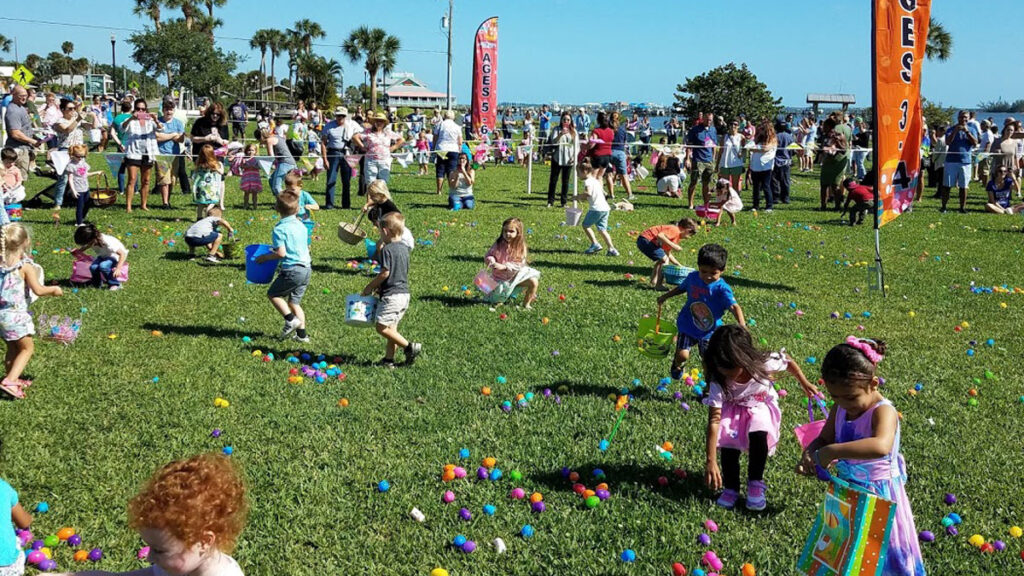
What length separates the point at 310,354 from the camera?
272 inches

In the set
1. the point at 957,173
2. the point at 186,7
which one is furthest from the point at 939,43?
the point at 186,7

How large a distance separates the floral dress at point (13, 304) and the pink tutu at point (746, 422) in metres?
4.66

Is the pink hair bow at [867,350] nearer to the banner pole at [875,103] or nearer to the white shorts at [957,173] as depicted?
the banner pole at [875,103]

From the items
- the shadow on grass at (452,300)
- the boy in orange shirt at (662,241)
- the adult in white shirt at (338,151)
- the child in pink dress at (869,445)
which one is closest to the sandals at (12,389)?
the shadow on grass at (452,300)

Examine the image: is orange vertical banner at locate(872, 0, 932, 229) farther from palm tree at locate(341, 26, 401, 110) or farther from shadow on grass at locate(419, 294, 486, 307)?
palm tree at locate(341, 26, 401, 110)

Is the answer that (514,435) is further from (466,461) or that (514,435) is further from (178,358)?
(178,358)

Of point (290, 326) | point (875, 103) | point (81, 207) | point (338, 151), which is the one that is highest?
point (338, 151)

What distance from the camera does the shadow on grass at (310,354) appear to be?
22.1ft

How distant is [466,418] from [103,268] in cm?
532

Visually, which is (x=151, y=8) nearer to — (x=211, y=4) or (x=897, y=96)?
(x=211, y=4)

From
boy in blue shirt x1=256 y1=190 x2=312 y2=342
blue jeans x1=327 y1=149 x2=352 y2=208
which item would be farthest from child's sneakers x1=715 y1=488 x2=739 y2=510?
blue jeans x1=327 y1=149 x2=352 y2=208

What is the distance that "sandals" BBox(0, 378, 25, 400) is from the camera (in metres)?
5.55

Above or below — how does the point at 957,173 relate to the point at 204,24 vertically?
below

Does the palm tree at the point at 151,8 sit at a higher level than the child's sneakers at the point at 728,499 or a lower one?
higher
